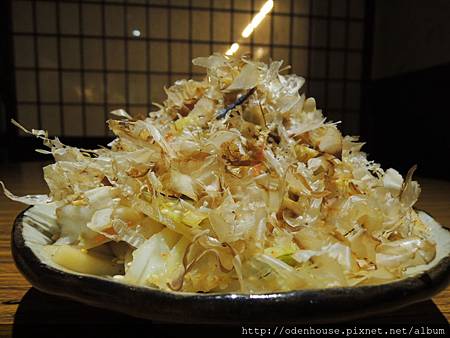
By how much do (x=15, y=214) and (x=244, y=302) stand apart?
1.08 m

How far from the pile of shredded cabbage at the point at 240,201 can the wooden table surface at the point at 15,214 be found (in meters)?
0.12

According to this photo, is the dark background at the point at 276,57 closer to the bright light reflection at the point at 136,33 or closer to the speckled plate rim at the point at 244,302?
the bright light reflection at the point at 136,33

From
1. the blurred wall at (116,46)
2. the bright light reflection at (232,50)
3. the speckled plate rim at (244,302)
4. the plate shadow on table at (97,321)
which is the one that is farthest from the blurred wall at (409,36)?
the speckled plate rim at (244,302)

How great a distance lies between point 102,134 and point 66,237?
11.8 ft

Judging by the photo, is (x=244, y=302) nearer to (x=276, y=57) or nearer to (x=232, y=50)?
(x=232, y=50)

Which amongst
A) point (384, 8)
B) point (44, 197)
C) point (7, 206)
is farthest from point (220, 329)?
point (384, 8)

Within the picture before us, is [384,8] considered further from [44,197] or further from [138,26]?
[44,197]

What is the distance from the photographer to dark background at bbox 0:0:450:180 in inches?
146

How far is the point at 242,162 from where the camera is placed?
2.08 feet

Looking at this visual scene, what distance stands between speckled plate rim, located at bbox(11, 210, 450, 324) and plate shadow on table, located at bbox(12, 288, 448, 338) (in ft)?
0.41

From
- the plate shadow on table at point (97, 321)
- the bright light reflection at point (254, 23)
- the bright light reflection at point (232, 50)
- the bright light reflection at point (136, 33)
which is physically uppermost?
the bright light reflection at point (254, 23)

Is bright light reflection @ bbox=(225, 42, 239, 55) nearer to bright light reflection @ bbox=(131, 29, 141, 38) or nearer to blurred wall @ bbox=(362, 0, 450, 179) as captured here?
bright light reflection @ bbox=(131, 29, 141, 38)

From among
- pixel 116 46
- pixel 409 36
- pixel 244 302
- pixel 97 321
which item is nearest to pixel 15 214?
pixel 97 321

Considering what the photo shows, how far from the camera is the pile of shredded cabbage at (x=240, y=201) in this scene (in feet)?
1.65
